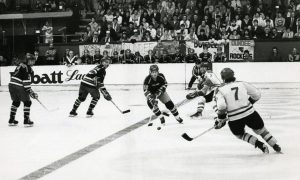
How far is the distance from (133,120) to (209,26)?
926 centimetres

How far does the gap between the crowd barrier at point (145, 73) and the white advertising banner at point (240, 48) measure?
477 millimetres

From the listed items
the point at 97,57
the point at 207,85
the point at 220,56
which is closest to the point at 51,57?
the point at 97,57

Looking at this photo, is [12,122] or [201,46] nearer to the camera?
[12,122]

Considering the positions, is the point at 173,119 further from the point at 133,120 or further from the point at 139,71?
the point at 139,71

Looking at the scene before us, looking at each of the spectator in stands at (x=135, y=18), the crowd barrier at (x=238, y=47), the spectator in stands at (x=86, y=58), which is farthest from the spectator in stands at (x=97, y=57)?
the spectator in stands at (x=135, y=18)

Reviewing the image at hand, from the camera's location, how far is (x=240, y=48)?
1723 cm

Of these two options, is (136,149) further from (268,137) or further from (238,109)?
(268,137)

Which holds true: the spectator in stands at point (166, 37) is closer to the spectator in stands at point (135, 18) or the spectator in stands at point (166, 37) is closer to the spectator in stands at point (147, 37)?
the spectator in stands at point (147, 37)

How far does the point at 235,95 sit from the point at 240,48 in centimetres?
1175

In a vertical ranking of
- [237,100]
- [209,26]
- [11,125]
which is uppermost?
[209,26]

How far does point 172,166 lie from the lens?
17.4 feet

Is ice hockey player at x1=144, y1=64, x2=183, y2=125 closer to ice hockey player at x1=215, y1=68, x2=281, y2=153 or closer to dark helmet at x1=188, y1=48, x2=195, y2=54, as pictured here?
ice hockey player at x1=215, y1=68, x2=281, y2=153

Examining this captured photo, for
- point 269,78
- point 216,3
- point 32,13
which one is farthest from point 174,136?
point 32,13

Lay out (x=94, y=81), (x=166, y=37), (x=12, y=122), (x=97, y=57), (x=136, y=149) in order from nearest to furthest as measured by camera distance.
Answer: (x=136, y=149), (x=12, y=122), (x=94, y=81), (x=97, y=57), (x=166, y=37)
